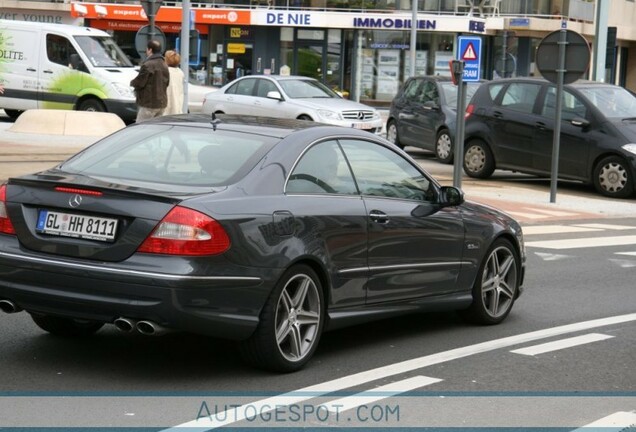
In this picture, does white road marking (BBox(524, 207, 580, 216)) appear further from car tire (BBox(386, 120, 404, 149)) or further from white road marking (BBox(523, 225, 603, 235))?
car tire (BBox(386, 120, 404, 149))

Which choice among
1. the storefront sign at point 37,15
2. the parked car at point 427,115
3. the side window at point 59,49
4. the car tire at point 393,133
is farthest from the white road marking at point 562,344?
the storefront sign at point 37,15

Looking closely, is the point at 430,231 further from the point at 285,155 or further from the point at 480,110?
the point at 480,110

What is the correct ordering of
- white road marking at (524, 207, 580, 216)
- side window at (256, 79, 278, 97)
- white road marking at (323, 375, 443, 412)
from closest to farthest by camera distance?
white road marking at (323, 375, 443, 412) < white road marking at (524, 207, 580, 216) < side window at (256, 79, 278, 97)

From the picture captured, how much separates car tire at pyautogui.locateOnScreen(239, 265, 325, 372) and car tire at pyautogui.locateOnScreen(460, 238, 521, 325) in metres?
1.89

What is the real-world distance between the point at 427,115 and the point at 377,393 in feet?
61.3

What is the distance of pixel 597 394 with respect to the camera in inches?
263

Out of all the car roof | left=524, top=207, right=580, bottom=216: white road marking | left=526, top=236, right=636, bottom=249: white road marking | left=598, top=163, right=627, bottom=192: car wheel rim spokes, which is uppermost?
the car roof

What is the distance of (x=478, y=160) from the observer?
71.8 feet

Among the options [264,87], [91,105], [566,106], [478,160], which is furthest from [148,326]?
[91,105]

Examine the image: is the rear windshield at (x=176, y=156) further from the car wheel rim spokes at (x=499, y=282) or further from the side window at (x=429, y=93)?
the side window at (x=429, y=93)

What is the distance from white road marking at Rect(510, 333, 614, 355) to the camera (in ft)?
25.6

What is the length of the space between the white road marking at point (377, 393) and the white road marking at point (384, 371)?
6.0 inches

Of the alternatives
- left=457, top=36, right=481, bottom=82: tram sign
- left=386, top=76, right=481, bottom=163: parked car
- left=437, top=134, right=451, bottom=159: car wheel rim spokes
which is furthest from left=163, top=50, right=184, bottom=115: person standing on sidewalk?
left=437, top=134, right=451, bottom=159: car wheel rim spokes

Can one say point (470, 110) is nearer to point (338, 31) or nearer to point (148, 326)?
point (148, 326)
